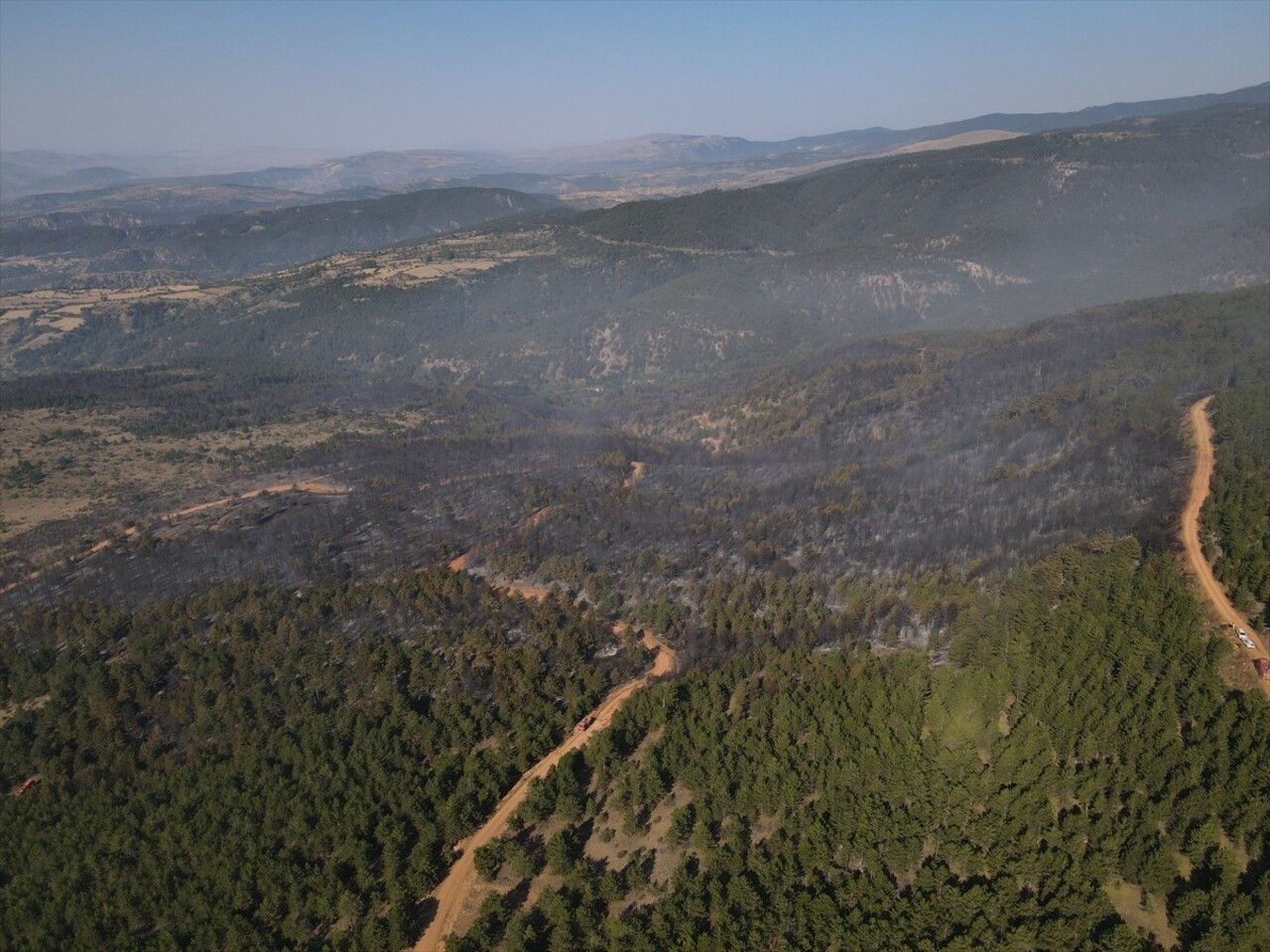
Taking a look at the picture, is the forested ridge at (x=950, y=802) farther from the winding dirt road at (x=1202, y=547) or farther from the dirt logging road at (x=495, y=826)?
the dirt logging road at (x=495, y=826)

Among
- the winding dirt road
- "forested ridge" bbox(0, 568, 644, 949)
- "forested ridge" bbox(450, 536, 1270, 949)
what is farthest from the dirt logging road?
the winding dirt road

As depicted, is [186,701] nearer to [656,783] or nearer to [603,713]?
[603,713]

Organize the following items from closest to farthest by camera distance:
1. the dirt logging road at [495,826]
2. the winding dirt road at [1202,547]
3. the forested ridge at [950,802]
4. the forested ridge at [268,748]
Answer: the forested ridge at [950,802] → the dirt logging road at [495,826] → the forested ridge at [268,748] → the winding dirt road at [1202,547]

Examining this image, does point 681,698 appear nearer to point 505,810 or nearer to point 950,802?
point 505,810

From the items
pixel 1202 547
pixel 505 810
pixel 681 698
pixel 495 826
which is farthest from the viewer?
pixel 681 698

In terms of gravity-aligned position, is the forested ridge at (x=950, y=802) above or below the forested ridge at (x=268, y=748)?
above

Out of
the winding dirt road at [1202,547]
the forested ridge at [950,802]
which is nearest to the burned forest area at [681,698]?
the forested ridge at [950,802]

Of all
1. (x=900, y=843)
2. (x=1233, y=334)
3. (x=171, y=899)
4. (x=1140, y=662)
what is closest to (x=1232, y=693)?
(x=1140, y=662)

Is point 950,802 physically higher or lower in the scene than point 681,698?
higher

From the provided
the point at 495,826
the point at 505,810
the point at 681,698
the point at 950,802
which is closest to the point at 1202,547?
the point at 950,802
